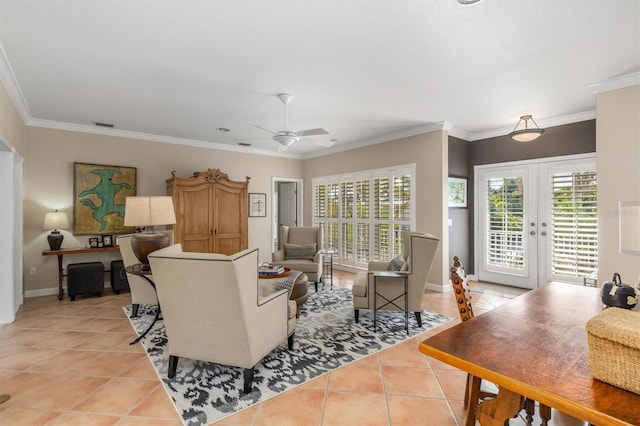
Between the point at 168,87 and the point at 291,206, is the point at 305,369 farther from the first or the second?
the point at 291,206

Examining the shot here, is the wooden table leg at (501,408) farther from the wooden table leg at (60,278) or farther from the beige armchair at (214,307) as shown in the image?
the wooden table leg at (60,278)

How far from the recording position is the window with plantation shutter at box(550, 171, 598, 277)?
4.39 m

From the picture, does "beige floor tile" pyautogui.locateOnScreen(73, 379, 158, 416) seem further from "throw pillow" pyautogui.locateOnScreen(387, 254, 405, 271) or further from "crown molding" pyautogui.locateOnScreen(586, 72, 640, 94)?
"crown molding" pyautogui.locateOnScreen(586, 72, 640, 94)

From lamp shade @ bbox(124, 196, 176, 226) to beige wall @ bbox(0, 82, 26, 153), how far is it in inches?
62.3

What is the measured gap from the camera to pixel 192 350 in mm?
2371

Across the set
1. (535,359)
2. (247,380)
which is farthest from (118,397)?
(535,359)

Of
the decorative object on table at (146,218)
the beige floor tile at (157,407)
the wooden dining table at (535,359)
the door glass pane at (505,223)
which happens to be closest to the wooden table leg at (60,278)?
the decorative object on table at (146,218)

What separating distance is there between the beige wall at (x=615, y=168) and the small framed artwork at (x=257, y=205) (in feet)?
18.3

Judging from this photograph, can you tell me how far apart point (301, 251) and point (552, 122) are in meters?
4.32

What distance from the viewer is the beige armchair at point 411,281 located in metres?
3.33

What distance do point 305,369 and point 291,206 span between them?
5.53 meters

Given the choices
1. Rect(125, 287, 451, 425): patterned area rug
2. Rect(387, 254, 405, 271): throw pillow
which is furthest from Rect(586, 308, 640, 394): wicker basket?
Rect(387, 254, 405, 271): throw pillow

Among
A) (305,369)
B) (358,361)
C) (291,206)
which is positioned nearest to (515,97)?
(358,361)

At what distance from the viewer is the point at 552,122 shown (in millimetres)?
4699
